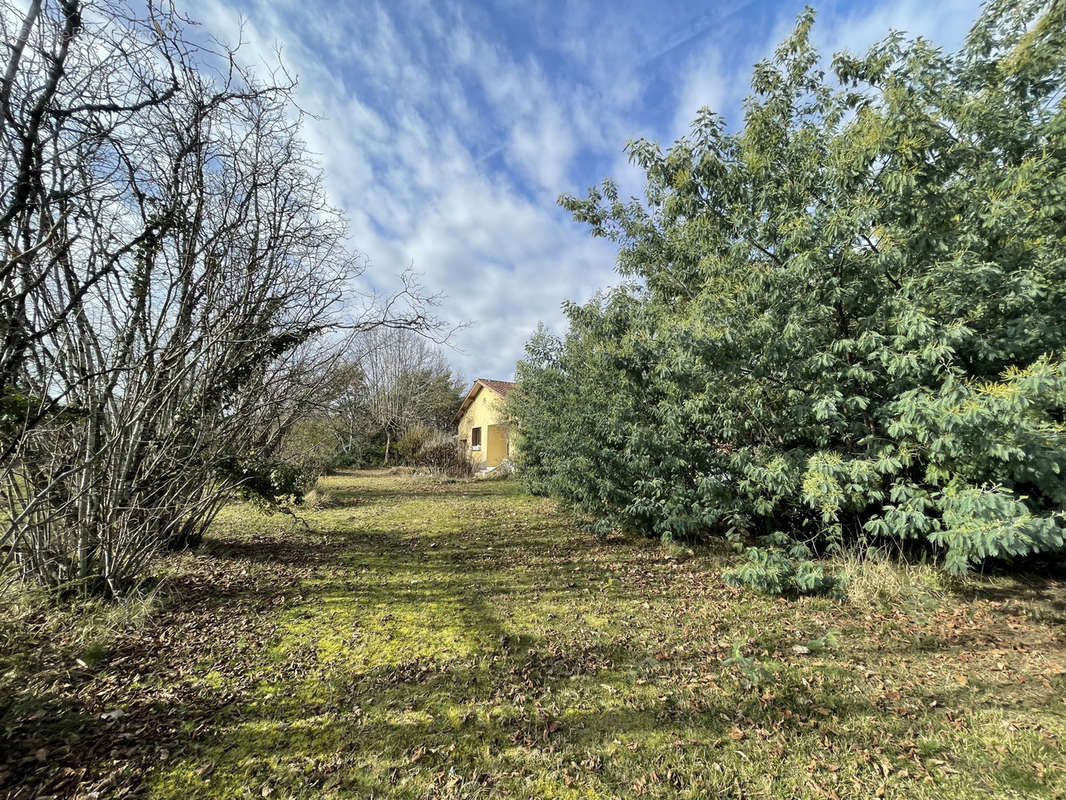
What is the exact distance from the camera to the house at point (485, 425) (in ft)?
64.9

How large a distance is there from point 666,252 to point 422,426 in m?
14.8

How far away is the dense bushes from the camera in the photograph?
340 centimetres

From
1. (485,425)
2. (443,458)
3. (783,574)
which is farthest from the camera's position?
(485,425)

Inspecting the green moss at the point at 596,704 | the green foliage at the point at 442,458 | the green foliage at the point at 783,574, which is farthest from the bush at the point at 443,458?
the green foliage at the point at 783,574

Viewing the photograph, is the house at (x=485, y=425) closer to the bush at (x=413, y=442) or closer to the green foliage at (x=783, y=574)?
the bush at (x=413, y=442)

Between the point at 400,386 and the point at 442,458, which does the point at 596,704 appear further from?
the point at 400,386

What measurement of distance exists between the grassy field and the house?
14.6 m

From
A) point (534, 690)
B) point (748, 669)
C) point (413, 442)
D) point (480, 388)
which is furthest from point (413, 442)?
point (748, 669)

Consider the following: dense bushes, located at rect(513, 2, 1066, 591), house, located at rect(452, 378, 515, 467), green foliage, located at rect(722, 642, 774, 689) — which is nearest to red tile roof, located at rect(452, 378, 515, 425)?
house, located at rect(452, 378, 515, 467)

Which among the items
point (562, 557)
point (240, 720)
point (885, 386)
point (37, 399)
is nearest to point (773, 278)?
point (885, 386)

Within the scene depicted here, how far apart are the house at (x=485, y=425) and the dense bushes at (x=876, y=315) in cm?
1357

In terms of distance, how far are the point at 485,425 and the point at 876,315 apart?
59.7 feet

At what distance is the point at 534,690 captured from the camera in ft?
9.21

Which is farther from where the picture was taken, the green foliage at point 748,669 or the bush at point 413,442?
the bush at point 413,442
